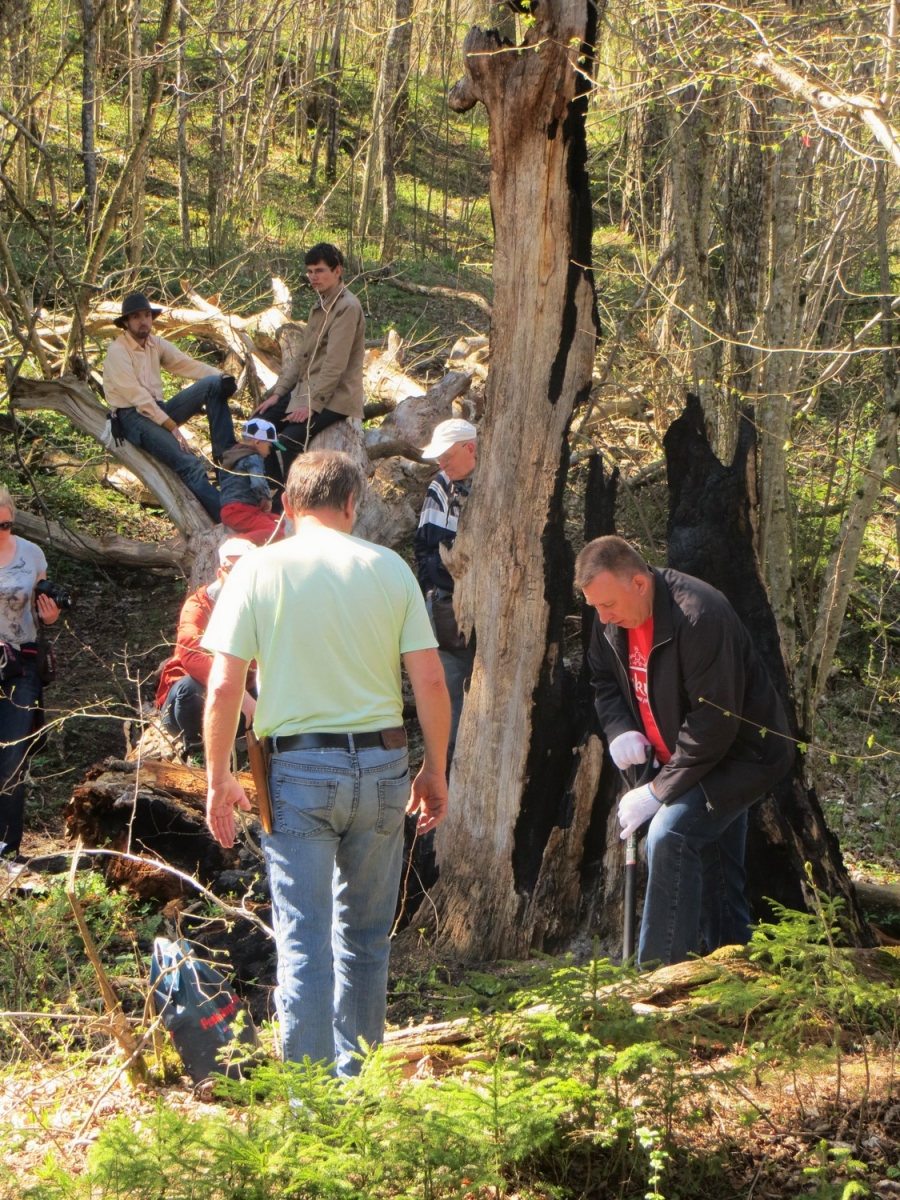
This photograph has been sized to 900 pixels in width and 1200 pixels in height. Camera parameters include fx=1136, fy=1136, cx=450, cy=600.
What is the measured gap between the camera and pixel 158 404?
8164 mm

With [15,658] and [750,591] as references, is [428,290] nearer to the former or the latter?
[15,658]

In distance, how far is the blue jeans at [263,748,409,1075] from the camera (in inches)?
129

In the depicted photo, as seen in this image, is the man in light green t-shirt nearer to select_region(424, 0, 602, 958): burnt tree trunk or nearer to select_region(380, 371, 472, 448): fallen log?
select_region(424, 0, 602, 958): burnt tree trunk

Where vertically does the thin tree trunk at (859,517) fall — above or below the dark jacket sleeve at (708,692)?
above

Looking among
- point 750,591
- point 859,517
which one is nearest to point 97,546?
point 750,591

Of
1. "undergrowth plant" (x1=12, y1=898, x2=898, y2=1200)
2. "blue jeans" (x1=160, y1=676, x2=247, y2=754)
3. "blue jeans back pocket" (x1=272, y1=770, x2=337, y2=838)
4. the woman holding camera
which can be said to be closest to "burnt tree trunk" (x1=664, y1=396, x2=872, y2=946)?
"undergrowth plant" (x1=12, y1=898, x2=898, y2=1200)

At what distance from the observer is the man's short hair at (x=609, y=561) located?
3928 millimetres

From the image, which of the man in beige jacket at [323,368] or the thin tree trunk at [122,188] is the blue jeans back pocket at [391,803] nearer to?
the man in beige jacket at [323,368]

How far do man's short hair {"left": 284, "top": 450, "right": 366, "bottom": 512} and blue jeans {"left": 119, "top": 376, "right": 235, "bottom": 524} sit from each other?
476 cm

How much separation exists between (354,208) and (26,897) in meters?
14.7

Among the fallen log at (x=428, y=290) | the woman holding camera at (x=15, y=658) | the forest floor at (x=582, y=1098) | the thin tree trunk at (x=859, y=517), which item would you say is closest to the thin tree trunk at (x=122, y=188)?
the woman holding camera at (x=15, y=658)

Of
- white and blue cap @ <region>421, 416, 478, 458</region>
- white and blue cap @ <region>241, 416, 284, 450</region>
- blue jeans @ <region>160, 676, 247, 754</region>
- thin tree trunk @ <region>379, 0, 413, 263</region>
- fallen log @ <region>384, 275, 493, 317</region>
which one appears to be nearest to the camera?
white and blue cap @ <region>421, 416, 478, 458</region>

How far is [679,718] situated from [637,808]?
0.43m

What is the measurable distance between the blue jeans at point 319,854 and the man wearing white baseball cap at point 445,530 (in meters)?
2.59
